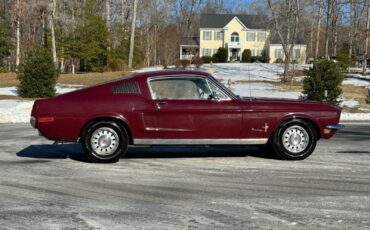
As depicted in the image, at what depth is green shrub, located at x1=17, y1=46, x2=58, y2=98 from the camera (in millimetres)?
24078

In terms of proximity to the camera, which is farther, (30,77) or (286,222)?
(30,77)

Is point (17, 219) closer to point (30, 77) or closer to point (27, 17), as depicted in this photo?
point (30, 77)

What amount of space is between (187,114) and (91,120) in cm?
153

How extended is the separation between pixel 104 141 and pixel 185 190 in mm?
2296

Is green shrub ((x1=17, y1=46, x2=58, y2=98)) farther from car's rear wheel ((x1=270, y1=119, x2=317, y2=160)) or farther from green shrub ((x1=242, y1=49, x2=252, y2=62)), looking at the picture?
green shrub ((x1=242, y1=49, x2=252, y2=62))

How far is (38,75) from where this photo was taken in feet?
79.3

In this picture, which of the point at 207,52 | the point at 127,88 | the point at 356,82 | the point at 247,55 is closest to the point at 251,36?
Result: the point at 247,55

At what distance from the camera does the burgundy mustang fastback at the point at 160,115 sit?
333 inches

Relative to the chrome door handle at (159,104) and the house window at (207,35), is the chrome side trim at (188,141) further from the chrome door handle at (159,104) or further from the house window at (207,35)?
the house window at (207,35)

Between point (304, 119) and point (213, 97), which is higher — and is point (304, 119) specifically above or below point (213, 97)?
below

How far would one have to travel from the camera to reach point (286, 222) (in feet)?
17.5

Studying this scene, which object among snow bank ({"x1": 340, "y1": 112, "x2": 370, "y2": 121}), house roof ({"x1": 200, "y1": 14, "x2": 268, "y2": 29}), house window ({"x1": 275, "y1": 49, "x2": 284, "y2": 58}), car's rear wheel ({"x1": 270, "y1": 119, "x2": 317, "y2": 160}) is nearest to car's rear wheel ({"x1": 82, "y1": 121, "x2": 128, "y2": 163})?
car's rear wheel ({"x1": 270, "y1": 119, "x2": 317, "y2": 160})

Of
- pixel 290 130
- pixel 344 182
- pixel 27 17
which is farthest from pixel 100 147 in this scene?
pixel 27 17

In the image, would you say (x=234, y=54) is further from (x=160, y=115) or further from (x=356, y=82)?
(x=160, y=115)
